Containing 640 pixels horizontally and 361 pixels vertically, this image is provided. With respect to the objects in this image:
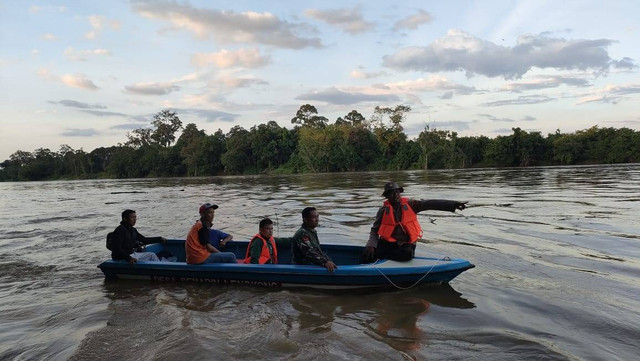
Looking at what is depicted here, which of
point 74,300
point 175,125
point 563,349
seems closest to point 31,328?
point 74,300

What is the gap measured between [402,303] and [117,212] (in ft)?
52.4

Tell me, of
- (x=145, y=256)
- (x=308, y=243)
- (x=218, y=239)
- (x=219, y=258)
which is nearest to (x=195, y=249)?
(x=219, y=258)

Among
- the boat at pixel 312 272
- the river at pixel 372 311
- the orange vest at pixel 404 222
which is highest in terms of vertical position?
the orange vest at pixel 404 222

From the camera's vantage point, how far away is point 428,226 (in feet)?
37.0

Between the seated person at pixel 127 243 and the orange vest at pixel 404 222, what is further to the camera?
the seated person at pixel 127 243

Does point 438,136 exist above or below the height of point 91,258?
above

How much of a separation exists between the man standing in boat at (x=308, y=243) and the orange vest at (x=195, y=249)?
153 cm

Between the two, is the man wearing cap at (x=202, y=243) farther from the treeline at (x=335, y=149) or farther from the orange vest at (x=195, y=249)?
the treeline at (x=335, y=149)

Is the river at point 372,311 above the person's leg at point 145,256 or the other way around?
the other way around

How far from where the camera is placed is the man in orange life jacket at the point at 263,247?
21.0ft

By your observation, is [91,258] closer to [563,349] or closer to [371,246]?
[371,246]

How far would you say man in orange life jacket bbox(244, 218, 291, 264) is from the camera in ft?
21.0

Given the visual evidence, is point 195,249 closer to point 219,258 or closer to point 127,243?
point 219,258

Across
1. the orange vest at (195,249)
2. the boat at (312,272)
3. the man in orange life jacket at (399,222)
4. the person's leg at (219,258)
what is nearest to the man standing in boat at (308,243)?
the boat at (312,272)
